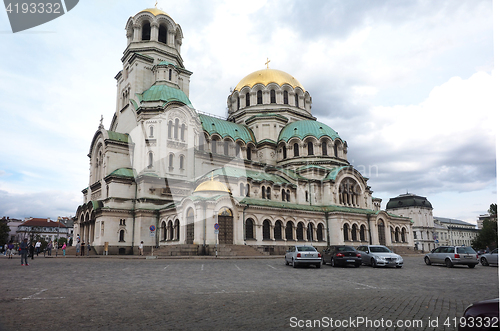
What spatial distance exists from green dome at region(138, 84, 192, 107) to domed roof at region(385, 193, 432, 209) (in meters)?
72.3

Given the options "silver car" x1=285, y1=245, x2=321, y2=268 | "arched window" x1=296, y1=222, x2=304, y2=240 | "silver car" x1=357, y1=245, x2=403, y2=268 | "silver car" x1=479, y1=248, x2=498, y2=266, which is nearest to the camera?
"silver car" x1=285, y1=245, x2=321, y2=268

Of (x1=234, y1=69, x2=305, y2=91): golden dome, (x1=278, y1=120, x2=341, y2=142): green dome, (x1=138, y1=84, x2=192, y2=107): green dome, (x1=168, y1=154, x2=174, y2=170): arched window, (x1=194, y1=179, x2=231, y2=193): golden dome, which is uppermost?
(x1=234, y1=69, x2=305, y2=91): golden dome

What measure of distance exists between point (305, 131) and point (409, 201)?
55.6 metres

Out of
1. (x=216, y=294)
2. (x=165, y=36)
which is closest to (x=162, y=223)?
(x=165, y=36)

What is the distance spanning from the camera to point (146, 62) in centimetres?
4681

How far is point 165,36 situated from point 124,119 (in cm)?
1377

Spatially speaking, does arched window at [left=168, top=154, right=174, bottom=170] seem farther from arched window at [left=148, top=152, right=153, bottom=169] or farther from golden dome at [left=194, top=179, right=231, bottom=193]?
golden dome at [left=194, top=179, right=231, bottom=193]

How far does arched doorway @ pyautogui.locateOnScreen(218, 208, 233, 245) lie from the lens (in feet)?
113

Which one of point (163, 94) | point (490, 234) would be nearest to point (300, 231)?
point (163, 94)

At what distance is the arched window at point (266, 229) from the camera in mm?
38581

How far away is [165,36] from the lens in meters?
50.3

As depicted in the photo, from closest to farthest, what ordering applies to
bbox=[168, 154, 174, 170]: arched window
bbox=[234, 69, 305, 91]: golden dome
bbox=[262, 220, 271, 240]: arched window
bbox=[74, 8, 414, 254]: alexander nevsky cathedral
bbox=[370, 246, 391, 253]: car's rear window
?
bbox=[370, 246, 391, 253]: car's rear window
bbox=[74, 8, 414, 254]: alexander nevsky cathedral
bbox=[262, 220, 271, 240]: arched window
bbox=[168, 154, 174, 170]: arched window
bbox=[234, 69, 305, 91]: golden dome

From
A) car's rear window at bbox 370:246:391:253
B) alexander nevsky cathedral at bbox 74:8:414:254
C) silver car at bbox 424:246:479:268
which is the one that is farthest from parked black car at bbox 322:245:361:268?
alexander nevsky cathedral at bbox 74:8:414:254

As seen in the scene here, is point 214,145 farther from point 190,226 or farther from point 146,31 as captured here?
point 146,31
